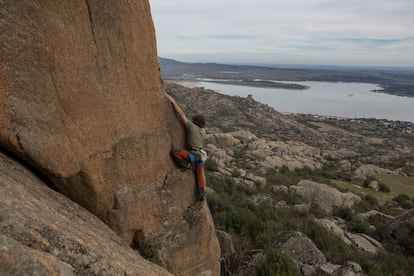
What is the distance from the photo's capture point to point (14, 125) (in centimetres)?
377

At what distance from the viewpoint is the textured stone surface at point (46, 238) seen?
2.43m

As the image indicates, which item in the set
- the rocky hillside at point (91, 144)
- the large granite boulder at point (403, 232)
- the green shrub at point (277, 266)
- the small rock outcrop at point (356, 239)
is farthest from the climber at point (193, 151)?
the large granite boulder at point (403, 232)

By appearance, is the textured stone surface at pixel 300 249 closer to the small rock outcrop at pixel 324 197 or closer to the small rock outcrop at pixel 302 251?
the small rock outcrop at pixel 302 251

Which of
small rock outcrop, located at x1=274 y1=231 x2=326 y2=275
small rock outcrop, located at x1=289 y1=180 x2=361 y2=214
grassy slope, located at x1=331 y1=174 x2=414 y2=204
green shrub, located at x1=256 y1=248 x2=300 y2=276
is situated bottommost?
grassy slope, located at x1=331 y1=174 x2=414 y2=204

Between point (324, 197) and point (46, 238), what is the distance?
1491cm

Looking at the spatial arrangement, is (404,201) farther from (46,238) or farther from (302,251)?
(46,238)

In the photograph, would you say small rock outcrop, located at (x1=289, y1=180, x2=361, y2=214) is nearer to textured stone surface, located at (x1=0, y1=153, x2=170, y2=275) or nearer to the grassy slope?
the grassy slope

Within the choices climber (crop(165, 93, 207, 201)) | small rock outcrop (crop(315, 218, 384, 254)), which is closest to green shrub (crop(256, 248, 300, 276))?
climber (crop(165, 93, 207, 201))

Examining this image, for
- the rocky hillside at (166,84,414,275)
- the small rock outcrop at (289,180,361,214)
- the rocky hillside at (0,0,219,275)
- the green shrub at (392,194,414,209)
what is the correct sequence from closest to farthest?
the rocky hillside at (0,0,219,275), the rocky hillside at (166,84,414,275), the small rock outcrop at (289,180,361,214), the green shrub at (392,194,414,209)

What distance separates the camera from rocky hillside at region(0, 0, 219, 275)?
3064mm

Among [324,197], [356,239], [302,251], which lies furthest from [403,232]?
[302,251]

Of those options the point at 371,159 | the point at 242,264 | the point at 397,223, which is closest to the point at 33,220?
the point at 242,264

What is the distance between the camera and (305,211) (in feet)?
44.3

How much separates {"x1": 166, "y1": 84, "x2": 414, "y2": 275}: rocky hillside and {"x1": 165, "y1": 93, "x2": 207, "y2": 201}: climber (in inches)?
113
